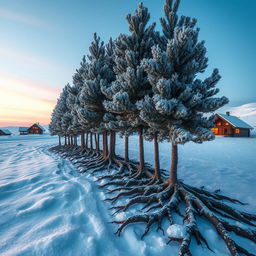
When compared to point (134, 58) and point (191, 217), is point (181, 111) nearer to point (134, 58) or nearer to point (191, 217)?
point (191, 217)

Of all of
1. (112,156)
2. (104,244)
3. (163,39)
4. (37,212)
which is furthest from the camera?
(112,156)

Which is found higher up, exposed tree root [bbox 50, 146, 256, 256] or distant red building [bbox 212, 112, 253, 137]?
distant red building [bbox 212, 112, 253, 137]

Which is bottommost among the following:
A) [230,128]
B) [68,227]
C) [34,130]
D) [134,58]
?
[68,227]

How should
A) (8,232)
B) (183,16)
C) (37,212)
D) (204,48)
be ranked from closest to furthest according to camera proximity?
(8,232) < (37,212) < (204,48) < (183,16)

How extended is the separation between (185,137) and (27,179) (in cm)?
823

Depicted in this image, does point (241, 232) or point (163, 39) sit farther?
point (163, 39)

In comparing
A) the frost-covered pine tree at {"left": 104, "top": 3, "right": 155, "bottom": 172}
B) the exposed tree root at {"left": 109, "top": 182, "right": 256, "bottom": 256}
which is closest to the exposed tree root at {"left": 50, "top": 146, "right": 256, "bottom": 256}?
the exposed tree root at {"left": 109, "top": 182, "right": 256, "bottom": 256}

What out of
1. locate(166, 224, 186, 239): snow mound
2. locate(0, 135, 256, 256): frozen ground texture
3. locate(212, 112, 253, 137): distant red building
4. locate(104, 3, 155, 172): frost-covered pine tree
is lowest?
locate(0, 135, 256, 256): frozen ground texture

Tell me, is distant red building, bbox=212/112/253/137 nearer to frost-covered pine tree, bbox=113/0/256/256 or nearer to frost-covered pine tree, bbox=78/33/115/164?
frost-covered pine tree, bbox=78/33/115/164

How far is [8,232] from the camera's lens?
11.2 ft

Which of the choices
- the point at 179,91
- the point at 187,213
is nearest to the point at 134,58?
the point at 179,91

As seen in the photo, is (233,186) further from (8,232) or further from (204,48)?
(8,232)

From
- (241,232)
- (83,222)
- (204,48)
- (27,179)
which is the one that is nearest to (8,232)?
(83,222)

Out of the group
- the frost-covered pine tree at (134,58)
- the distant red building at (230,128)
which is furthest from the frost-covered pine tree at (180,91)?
the distant red building at (230,128)
